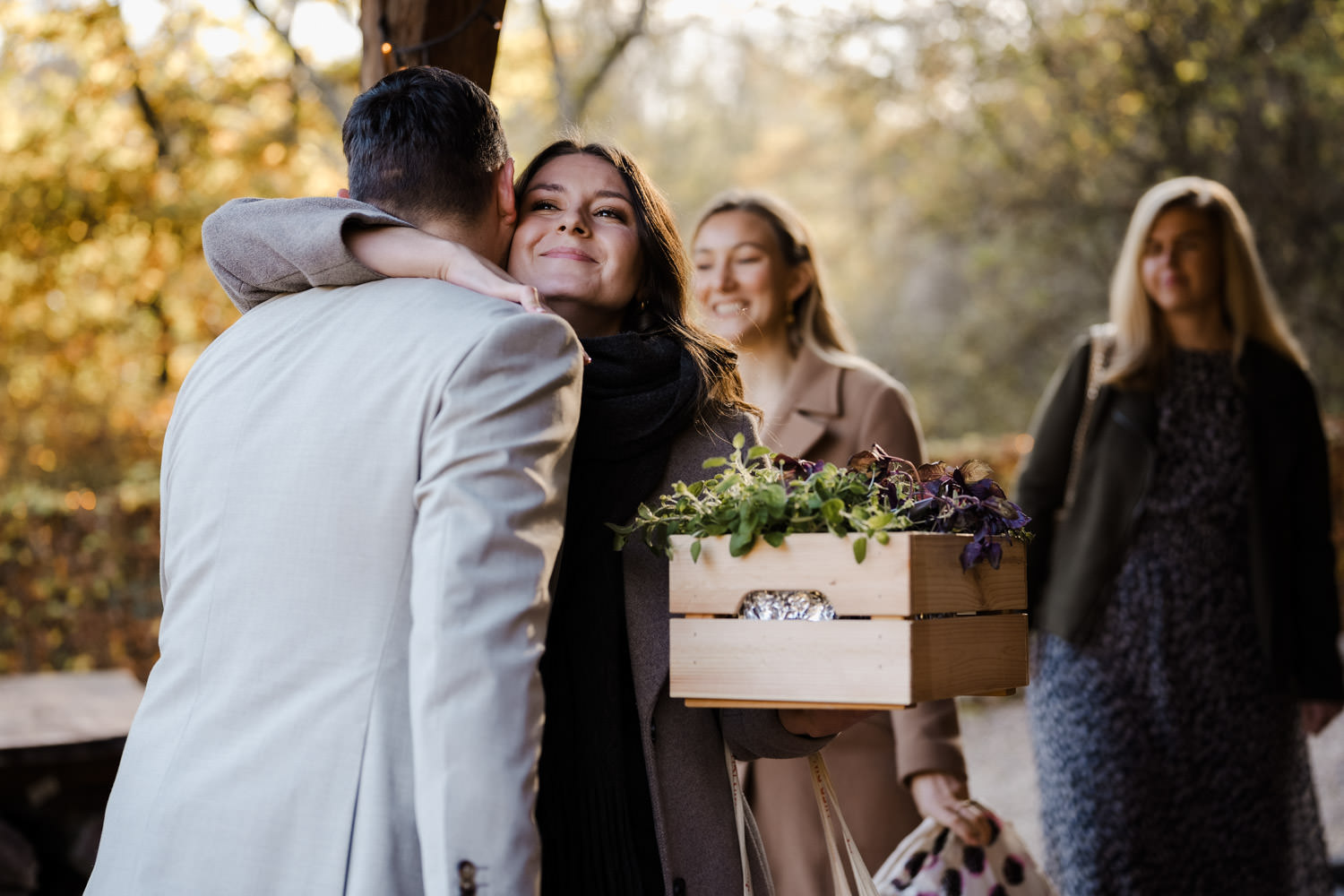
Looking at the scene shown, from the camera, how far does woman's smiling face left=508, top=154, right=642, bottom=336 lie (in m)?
2.31

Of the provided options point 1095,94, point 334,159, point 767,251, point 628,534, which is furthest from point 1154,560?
point 1095,94

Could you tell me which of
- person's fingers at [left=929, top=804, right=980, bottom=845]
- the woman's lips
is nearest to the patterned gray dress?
person's fingers at [left=929, top=804, right=980, bottom=845]

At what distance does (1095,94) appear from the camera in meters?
10.8

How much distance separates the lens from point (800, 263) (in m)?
3.87

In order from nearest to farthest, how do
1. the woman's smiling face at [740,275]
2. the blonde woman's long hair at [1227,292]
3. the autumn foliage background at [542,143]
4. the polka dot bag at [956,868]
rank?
the polka dot bag at [956,868] < the woman's smiling face at [740,275] < the blonde woman's long hair at [1227,292] < the autumn foliage background at [542,143]

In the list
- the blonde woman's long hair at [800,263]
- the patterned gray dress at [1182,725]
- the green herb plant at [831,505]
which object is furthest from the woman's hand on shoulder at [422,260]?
the patterned gray dress at [1182,725]

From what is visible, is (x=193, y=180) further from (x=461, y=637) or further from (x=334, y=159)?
(x=461, y=637)

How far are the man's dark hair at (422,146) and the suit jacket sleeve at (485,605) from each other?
1.38 feet

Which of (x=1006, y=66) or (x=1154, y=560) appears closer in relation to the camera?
A: (x=1154, y=560)

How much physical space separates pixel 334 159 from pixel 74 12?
5.78 feet

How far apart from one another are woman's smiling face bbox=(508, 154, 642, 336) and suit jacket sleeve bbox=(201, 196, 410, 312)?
0.36m

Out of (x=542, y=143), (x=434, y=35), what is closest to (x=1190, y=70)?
(x=542, y=143)

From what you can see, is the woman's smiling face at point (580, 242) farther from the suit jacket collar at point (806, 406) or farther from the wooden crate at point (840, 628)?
the suit jacket collar at point (806, 406)

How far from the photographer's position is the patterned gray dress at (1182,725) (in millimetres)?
4156
